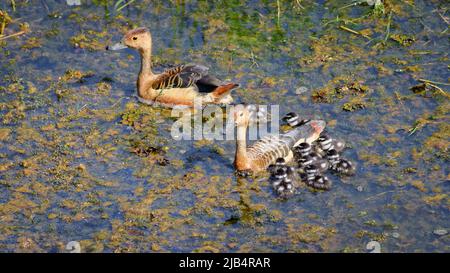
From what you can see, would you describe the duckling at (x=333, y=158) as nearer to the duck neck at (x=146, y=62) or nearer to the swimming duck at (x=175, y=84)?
the swimming duck at (x=175, y=84)

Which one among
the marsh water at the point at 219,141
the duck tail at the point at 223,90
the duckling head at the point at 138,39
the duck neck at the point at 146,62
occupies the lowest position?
the marsh water at the point at 219,141

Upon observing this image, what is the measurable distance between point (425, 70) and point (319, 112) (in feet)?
5.28

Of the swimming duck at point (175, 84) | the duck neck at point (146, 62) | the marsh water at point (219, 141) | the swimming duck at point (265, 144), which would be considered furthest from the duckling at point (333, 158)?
the duck neck at point (146, 62)

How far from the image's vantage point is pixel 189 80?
9805 mm

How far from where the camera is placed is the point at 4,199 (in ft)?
27.5

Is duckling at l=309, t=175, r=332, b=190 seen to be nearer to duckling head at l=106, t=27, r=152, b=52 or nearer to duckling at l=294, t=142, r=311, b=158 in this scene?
duckling at l=294, t=142, r=311, b=158

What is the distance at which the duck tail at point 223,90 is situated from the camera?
969 centimetres

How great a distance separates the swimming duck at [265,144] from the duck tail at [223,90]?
828 mm

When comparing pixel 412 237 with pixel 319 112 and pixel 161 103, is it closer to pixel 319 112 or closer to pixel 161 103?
pixel 319 112

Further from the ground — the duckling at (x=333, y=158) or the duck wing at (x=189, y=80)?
the duck wing at (x=189, y=80)

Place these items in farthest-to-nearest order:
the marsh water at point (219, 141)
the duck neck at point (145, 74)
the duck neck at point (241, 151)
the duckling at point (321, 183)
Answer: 1. the duck neck at point (145, 74)
2. the duck neck at point (241, 151)
3. the duckling at point (321, 183)
4. the marsh water at point (219, 141)

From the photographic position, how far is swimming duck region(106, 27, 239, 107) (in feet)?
32.1
